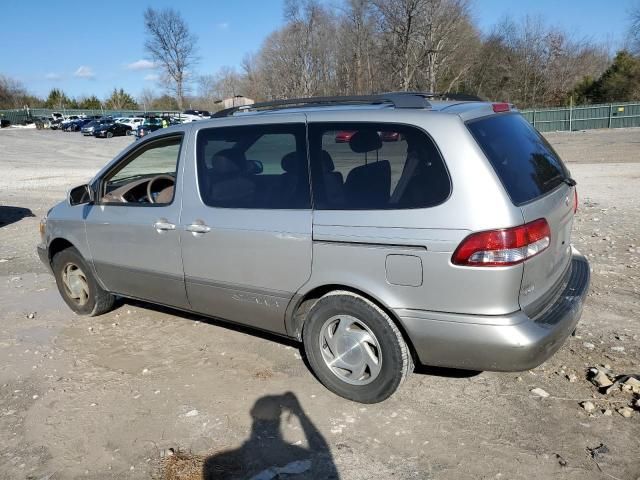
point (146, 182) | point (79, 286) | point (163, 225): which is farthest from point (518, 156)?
point (79, 286)

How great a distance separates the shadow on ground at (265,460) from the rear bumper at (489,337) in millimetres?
826

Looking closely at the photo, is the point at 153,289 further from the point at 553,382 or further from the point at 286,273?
the point at 553,382

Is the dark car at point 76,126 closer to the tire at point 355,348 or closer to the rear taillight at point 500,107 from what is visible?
the tire at point 355,348

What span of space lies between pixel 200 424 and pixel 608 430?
8.05ft

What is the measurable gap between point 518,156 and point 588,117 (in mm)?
39094

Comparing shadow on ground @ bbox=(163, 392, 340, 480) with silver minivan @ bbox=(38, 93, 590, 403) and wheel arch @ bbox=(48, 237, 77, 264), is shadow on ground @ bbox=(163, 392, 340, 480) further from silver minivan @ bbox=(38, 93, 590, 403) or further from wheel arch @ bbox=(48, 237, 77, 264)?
wheel arch @ bbox=(48, 237, 77, 264)

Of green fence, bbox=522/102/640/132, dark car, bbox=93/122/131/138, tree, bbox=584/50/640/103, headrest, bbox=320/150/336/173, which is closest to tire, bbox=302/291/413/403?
headrest, bbox=320/150/336/173

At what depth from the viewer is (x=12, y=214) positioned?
10859 millimetres

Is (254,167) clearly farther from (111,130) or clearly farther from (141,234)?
(111,130)

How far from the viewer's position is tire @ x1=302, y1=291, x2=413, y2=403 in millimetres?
3199

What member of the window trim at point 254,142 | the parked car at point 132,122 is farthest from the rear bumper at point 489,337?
the parked car at point 132,122

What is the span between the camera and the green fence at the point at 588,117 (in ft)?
117

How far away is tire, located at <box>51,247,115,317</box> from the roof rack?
7.01ft

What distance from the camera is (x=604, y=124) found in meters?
36.8
